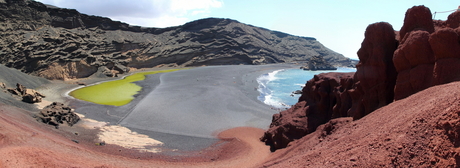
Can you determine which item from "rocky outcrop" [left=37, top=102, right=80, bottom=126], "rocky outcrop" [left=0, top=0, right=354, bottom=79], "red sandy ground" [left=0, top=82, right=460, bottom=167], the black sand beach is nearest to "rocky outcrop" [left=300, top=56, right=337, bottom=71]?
"rocky outcrop" [left=0, top=0, right=354, bottom=79]

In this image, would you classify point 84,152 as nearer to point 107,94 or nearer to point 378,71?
point 378,71

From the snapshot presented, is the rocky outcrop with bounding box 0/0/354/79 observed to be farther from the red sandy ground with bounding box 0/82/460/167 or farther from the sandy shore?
the red sandy ground with bounding box 0/82/460/167

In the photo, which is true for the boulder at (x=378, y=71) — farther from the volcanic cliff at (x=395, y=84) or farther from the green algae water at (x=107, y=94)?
the green algae water at (x=107, y=94)

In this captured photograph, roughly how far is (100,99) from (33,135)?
22.0 metres

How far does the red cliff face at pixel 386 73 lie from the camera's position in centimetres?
944

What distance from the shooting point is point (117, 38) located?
8050 centimetres

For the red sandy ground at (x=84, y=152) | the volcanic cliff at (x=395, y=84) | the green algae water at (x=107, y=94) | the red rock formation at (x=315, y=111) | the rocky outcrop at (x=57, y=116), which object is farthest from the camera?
the green algae water at (x=107, y=94)

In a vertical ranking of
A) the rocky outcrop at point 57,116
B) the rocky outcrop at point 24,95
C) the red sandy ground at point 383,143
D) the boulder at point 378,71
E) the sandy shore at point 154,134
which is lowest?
the sandy shore at point 154,134

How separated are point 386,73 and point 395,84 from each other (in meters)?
0.73

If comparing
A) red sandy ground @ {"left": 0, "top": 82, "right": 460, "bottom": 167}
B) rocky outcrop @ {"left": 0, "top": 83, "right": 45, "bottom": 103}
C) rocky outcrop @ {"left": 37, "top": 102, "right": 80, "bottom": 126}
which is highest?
red sandy ground @ {"left": 0, "top": 82, "right": 460, "bottom": 167}

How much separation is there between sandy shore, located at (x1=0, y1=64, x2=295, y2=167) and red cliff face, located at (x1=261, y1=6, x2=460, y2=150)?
3.60 meters

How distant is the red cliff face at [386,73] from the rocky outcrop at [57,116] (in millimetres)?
16163

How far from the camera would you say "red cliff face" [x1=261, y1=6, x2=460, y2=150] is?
944 cm

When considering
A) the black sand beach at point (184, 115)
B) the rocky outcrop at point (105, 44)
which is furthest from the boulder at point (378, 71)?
the rocky outcrop at point (105, 44)
